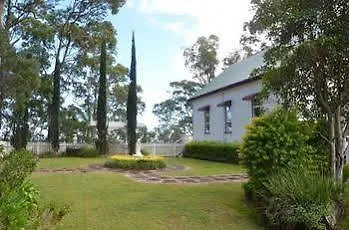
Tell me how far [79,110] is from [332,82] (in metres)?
34.0

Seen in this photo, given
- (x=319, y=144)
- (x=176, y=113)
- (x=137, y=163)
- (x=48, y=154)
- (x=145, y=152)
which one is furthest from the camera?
(x=176, y=113)

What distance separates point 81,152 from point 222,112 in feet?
31.8

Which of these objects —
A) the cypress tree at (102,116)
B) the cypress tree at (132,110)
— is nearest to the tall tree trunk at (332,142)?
the cypress tree at (132,110)

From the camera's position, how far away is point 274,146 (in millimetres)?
10750

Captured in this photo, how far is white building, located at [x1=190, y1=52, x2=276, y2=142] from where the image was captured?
85.1ft

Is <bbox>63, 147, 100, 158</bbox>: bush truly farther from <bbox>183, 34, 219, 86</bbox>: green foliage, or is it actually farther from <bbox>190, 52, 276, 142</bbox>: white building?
<bbox>183, 34, 219, 86</bbox>: green foliage

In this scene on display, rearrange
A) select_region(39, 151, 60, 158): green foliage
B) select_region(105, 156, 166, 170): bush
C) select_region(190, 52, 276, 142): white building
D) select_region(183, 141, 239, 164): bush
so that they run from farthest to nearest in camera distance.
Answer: select_region(39, 151, 60, 158): green foliage, select_region(190, 52, 276, 142): white building, select_region(183, 141, 239, 164): bush, select_region(105, 156, 166, 170): bush

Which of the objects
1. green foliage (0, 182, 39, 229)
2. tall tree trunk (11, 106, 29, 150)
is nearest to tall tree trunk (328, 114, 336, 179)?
green foliage (0, 182, 39, 229)

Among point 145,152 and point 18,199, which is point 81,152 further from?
point 18,199

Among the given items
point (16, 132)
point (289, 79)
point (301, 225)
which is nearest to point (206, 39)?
point (16, 132)

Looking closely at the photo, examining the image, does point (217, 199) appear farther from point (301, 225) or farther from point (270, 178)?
point (301, 225)

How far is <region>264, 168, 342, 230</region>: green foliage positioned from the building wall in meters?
14.0

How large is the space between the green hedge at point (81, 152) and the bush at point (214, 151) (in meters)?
6.20

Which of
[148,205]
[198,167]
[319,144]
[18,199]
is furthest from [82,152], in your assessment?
[18,199]
